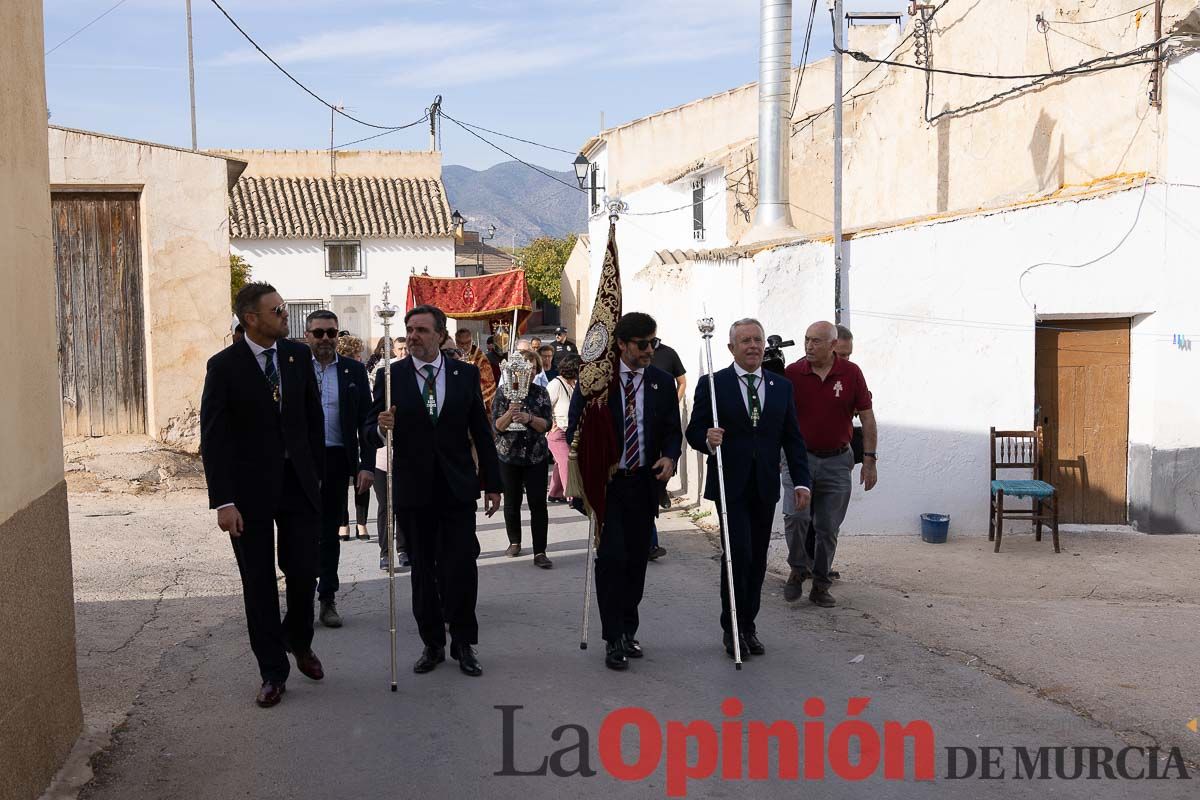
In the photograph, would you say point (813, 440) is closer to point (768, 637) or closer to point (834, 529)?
point (834, 529)

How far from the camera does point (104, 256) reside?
45.6 feet

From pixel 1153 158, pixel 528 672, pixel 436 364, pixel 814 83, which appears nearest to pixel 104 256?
pixel 436 364

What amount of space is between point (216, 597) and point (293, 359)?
3.08 m

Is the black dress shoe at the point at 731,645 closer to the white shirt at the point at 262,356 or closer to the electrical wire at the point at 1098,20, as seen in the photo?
the white shirt at the point at 262,356

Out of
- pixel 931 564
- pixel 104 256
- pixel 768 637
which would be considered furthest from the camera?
pixel 104 256

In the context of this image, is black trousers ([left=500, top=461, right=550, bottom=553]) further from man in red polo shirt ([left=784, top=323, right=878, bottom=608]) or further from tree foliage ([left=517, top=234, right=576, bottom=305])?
tree foliage ([left=517, top=234, right=576, bottom=305])

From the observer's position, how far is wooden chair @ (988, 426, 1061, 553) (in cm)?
1015

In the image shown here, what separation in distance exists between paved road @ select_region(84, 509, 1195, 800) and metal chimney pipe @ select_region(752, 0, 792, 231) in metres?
7.84

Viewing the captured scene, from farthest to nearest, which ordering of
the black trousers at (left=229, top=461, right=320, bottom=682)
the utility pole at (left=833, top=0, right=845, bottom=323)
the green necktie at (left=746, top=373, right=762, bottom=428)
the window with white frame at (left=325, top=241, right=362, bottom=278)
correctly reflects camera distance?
the window with white frame at (left=325, top=241, right=362, bottom=278), the utility pole at (left=833, top=0, right=845, bottom=323), the green necktie at (left=746, top=373, right=762, bottom=428), the black trousers at (left=229, top=461, right=320, bottom=682)

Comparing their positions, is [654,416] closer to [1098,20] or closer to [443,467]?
[443,467]

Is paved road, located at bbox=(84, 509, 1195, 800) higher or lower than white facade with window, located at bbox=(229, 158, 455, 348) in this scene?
lower

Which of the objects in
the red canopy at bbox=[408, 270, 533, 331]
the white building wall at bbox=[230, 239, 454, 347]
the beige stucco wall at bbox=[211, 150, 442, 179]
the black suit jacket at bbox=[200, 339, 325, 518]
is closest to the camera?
the black suit jacket at bbox=[200, 339, 325, 518]

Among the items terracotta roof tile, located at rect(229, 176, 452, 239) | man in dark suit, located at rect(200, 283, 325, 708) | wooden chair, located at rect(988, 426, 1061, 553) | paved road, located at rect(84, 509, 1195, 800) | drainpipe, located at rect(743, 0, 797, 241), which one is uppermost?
terracotta roof tile, located at rect(229, 176, 452, 239)

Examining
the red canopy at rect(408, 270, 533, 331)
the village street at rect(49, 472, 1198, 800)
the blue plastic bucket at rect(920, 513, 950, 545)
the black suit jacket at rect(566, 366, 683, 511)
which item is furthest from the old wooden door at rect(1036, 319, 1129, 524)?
the red canopy at rect(408, 270, 533, 331)
